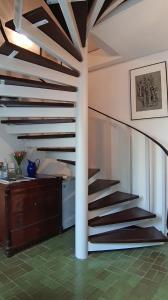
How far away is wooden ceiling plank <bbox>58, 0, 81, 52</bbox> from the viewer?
5.48 feet

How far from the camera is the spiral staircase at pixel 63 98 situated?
1851 mm

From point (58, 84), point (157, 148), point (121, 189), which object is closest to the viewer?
point (58, 84)

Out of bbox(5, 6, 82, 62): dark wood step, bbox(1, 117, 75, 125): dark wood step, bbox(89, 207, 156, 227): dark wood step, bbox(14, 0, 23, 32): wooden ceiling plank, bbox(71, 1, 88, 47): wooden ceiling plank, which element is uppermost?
bbox(71, 1, 88, 47): wooden ceiling plank

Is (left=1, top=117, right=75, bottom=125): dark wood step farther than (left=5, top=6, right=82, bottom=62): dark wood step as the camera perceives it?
Yes

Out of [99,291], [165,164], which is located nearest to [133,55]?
[165,164]

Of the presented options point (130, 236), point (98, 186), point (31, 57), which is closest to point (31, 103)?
point (31, 57)

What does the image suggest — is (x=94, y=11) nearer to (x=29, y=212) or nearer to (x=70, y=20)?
(x=70, y=20)

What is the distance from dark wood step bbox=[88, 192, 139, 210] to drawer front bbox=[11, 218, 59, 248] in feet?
2.38

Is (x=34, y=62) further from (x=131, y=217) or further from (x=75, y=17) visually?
(x=131, y=217)

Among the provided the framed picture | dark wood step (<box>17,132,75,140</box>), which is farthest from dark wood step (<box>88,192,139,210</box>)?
the framed picture

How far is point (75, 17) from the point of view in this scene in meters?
2.00

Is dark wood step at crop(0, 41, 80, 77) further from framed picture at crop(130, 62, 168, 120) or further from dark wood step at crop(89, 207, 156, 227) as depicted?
dark wood step at crop(89, 207, 156, 227)

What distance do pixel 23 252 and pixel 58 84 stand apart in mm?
2082

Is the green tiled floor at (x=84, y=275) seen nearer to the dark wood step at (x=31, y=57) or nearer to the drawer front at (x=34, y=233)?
the drawer front at (x=34, y=233)
